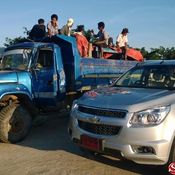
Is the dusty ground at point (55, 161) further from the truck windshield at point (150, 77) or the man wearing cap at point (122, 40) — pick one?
the man wearing cap at point (122, 40)

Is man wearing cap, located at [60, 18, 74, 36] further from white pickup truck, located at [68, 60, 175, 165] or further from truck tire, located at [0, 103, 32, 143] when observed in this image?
white pickup truck, located at [68, 60, 175, 165]

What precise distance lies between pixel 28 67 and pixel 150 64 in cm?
286

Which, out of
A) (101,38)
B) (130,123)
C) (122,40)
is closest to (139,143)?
(130,123)

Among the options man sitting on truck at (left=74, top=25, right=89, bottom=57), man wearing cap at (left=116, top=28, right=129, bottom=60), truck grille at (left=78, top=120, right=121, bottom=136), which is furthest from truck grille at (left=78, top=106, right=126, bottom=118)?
man wearing cap at (left=116, top=28, right=129, bottom=60)

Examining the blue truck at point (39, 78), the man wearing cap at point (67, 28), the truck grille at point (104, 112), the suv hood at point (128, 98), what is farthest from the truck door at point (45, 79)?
the truck grille at point (104, 112)

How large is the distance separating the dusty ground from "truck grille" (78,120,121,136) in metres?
0.64

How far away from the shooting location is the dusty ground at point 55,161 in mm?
5812

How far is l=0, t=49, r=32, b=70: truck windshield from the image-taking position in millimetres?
8586

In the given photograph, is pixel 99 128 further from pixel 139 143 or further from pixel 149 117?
pixel 149 117

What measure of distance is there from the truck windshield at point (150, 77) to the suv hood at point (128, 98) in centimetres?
33

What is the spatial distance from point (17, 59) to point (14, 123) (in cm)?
165

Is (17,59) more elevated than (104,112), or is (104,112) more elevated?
(17,59)

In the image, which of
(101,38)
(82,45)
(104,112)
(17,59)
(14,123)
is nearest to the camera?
(104,112)

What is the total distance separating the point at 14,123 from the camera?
25.8ft
